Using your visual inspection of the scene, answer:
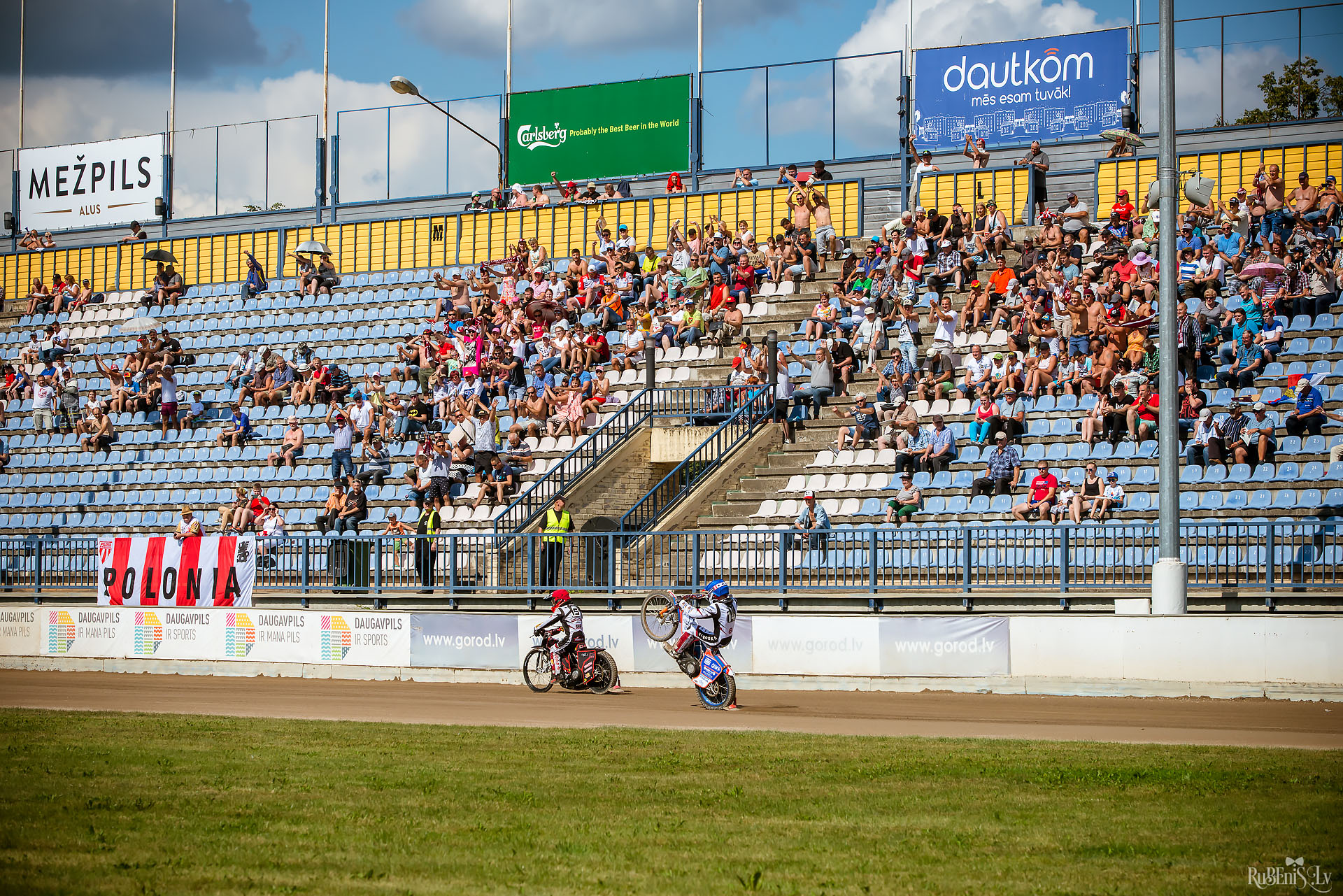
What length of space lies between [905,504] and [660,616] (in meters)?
5.29

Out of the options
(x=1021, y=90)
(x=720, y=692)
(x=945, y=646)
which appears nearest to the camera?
(x=720, y=692)

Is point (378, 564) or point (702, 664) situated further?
point (378, 564)

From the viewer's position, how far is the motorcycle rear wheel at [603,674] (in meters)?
19.8

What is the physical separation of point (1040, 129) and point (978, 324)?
411 inches

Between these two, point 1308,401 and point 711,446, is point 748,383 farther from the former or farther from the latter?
point 1308,401

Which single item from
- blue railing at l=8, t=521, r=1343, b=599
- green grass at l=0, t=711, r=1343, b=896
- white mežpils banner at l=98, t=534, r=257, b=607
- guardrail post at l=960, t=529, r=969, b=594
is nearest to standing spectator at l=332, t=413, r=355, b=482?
white mežpils banner at l=98, t=534, r=257, b=607

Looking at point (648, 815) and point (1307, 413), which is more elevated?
point (1307, 413)

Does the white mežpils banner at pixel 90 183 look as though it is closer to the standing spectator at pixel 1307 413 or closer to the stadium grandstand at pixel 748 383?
the stadium grandstand at pixel 748 383

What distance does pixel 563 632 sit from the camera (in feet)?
65.0

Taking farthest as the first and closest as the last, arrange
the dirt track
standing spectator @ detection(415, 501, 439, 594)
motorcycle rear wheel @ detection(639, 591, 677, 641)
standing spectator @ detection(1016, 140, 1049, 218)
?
standing spectator @ detection(1016, 140, 1049, 218), standing spectator @ detection(415, 501, 439, 594), motorcycle rear wheel @ detection(639, 591, 677, 641), the dirt track

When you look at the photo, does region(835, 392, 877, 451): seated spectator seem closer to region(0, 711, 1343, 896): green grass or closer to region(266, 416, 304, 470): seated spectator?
region(0, 711, 1343, 896): green grass

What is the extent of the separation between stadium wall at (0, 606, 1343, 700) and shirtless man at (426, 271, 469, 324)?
11424mm

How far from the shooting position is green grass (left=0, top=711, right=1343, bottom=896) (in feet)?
27.0

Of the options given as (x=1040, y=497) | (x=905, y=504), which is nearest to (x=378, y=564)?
(x=905, y=504)
